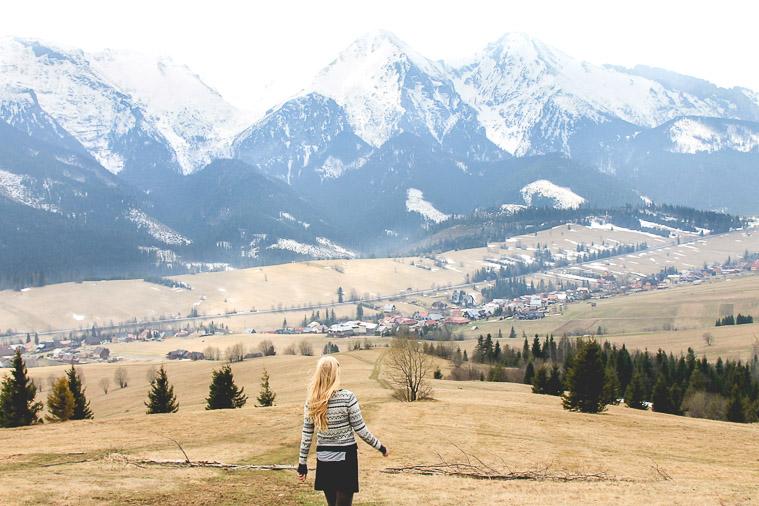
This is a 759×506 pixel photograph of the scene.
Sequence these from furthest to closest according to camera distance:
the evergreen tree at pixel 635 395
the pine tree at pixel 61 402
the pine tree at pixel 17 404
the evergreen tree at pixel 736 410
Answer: the evergreen tree at pixel 635 395
the evergreen tree at pixel 736 410
the pine tree at pixel 61 402
the pine tree at pixel 17 404

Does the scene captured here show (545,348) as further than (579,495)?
Yes

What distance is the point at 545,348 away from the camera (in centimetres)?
18538

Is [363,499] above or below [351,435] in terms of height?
below

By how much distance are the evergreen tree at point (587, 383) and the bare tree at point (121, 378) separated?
11636 centimetres

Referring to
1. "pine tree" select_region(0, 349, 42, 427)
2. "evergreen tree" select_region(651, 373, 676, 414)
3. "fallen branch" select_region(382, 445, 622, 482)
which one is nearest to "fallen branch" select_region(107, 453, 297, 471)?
"fallen branch" select_region(382, 445, 622, 482)

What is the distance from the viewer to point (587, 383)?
79.1 m

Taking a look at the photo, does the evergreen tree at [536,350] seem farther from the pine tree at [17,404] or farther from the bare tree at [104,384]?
the pine tree at [17,404]

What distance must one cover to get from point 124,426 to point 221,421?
7.13m

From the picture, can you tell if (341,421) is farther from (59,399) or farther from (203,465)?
(59,399)

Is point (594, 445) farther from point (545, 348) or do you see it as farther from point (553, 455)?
point (545, 348)

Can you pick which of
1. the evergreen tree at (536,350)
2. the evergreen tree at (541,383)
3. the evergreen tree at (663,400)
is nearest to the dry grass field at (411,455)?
the evergreen tree at (541,383)

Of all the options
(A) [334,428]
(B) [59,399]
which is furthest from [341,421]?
(B) [59,399]

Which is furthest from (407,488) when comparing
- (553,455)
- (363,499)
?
(553,455)

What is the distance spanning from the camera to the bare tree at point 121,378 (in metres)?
169
